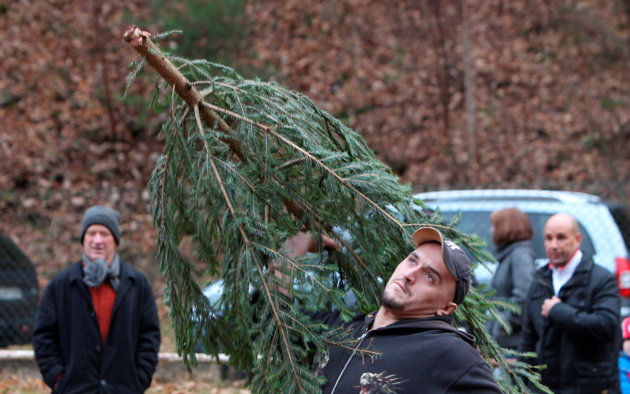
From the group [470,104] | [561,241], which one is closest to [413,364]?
[561,241]

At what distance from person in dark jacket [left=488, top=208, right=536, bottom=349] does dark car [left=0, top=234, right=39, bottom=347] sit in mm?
5280

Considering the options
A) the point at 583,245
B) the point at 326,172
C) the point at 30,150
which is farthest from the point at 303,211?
the point at 30,150

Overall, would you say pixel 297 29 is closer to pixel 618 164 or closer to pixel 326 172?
pixel 618 164

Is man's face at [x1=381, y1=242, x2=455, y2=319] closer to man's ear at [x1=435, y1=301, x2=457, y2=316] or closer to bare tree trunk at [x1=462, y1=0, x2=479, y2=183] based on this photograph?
man's ear at [x1=435, y1=301, x2=457, y2=316]

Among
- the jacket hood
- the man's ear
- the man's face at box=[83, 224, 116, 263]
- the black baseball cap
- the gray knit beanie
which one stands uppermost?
the gray knit beanie

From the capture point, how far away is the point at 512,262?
Result: 590 centimetres

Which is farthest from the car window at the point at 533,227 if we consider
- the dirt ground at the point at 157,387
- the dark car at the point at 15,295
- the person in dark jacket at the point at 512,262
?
the dark car at the point at 15,295

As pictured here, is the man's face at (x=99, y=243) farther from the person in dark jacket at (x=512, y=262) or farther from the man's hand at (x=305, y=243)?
the person in dark jacket at (x=512, y=262)

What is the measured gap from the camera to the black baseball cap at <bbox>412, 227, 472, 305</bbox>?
2.71m

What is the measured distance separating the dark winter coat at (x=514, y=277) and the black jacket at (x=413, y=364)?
311 cm

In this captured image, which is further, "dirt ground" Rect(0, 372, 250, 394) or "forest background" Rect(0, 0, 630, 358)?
"forest background" Rect(0, 0, 630, 358)

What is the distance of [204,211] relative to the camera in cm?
314

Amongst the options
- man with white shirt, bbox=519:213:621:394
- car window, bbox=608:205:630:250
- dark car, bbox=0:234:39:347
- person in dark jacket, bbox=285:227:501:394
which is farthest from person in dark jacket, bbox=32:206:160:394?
car window, bbox=608:205:630:250

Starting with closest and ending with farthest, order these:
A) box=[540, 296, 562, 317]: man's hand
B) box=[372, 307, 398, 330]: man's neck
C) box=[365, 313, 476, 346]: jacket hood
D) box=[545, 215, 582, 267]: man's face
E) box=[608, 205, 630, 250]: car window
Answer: box=[365, 313, 476, 346]: jacket hood
box=[372, 307, 398, 330]: man's neck
box=[540, 296, 562, 317]: man's hand
box=[545, 215, 582, 267]: man's face
box=[608, 205, 630, 250]: car window
